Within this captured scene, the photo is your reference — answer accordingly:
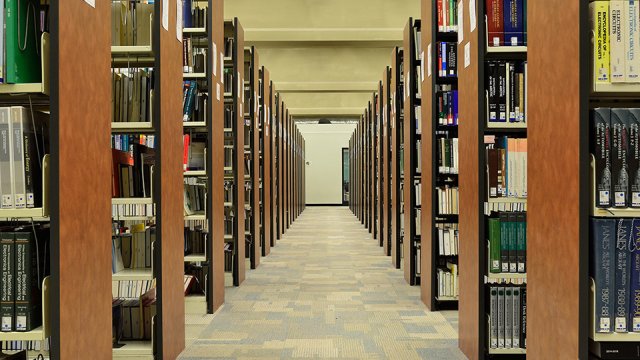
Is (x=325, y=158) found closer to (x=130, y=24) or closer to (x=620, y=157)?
(x=130, y=24)

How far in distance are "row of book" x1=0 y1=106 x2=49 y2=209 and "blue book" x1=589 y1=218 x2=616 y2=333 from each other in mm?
A: 1736

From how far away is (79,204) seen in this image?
2.02 m

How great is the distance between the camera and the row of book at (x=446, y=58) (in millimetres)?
4480

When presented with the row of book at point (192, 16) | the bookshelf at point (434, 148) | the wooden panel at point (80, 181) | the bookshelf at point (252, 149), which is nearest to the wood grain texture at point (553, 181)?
the wooden panel at point (80, 181)

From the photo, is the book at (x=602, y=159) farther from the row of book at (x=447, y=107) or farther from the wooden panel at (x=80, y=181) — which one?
the row of book at (x=447, y=107)

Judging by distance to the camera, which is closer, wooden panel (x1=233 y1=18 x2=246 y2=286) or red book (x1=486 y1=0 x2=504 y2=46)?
red book (x1=486 y1=0 x2=504 y2=46)

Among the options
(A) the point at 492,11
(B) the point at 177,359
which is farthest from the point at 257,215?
(A) the point at 492,11

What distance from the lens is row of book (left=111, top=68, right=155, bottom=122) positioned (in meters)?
3.21

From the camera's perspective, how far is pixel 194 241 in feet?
15.0

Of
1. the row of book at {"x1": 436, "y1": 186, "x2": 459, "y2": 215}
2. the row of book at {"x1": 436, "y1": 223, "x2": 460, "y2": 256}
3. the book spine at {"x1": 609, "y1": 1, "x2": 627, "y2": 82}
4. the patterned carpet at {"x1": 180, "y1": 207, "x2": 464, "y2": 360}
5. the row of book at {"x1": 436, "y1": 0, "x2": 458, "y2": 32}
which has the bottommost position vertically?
the patterned carpet at {"x1": 180, "y1": 207, "x2": 464, "y2": 360}

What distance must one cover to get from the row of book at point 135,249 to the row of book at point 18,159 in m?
1.44

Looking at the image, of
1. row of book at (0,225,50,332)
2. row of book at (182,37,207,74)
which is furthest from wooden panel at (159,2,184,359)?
row of book at (0,225,50,332)

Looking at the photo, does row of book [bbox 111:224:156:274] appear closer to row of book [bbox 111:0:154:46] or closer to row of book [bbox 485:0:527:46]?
row of book [bbox 111:0:154:46]

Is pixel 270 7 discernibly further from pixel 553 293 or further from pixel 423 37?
pixel 553 293
